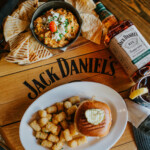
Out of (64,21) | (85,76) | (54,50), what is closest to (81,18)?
(64,21)

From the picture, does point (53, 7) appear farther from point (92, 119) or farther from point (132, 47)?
point (92, 119)

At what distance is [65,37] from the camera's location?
1449 millimetres

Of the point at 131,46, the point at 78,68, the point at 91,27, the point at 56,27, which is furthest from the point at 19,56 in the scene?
the point at 131,46

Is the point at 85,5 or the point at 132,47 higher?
the point at 85,5

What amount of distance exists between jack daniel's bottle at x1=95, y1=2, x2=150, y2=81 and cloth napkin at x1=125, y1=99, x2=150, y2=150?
253 millimetres

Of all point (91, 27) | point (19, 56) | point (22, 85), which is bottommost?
point (22, 85)

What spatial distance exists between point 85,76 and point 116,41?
1.32 feet

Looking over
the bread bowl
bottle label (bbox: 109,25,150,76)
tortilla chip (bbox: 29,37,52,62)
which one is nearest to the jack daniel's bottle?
bottle label (bbox: 109,25,150,76)

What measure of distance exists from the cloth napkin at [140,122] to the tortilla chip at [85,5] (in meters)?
0.87

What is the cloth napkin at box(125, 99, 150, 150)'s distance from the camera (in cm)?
140

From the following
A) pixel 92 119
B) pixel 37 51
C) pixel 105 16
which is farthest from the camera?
pixel 37 51

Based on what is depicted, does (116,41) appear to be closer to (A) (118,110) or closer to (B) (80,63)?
(B) (80,63)

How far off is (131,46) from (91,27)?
39cm

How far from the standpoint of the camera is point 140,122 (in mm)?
1399
